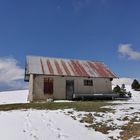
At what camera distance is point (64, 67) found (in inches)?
1519

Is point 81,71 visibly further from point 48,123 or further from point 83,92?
point 48,123

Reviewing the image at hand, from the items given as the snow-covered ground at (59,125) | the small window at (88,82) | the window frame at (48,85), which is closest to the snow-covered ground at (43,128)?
the snow-covered ground at (59,125)

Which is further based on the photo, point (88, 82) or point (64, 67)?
point (64, 67)

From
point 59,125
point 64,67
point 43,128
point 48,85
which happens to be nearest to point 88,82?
point 64,67

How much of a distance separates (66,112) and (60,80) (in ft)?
57.9

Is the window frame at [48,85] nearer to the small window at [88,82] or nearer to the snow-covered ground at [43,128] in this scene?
the small window at [88,82]

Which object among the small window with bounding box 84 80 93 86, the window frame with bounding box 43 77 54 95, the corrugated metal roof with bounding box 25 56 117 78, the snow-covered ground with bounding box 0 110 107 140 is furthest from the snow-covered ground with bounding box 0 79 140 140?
the small window with bounding box 84 80 93 86

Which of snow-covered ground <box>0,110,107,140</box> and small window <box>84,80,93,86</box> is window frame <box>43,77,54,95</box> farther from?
snow-covered ground <box>0,110,107,140</box>

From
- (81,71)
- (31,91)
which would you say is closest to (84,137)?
(31,91)

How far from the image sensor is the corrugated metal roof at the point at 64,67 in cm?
3644

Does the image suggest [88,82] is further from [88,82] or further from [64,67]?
[64,67]

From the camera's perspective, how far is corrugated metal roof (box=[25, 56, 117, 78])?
120 ft

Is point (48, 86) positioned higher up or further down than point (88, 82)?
further down

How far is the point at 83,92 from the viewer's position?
3738 cm
